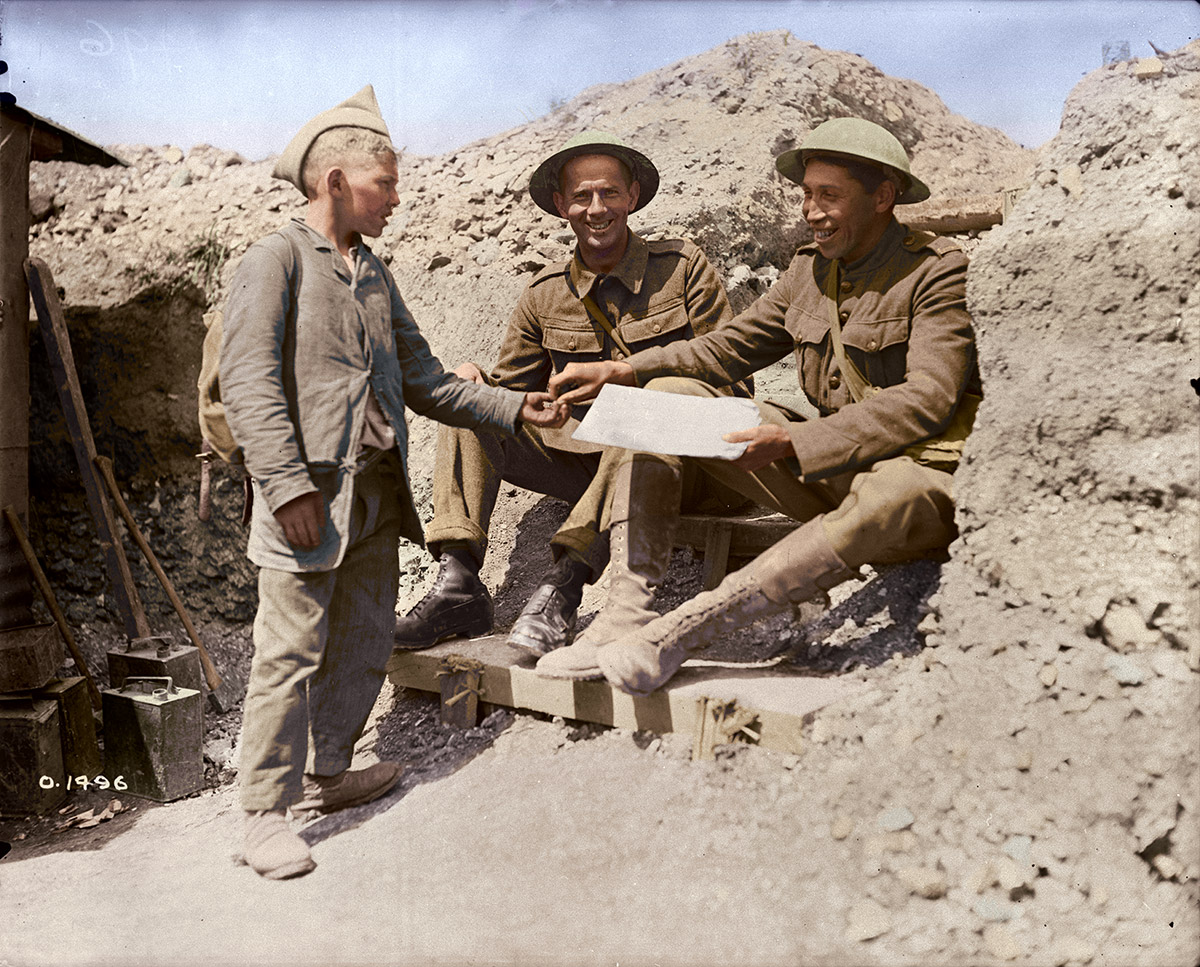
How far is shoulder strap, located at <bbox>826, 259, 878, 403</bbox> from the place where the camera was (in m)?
3.20

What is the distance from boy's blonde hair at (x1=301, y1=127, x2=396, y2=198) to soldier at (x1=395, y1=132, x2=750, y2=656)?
90cm

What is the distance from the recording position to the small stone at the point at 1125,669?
7.93 ft

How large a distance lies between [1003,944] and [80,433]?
4996 mm

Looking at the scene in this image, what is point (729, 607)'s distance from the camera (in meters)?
2.97

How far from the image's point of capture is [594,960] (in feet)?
7.68

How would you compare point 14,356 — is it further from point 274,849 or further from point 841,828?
point 841,828

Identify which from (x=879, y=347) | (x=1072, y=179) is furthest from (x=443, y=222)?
(x=1072, y=179)

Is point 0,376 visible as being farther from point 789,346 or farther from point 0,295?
point 789,346

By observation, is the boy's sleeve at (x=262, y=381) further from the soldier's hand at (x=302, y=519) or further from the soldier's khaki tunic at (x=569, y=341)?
the soldier's khaki tunic at (x=569, y=341)

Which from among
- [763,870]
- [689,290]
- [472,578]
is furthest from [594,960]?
[689,290]

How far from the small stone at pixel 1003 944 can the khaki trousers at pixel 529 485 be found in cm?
175

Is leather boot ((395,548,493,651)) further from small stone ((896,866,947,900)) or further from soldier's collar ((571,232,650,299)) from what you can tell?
small stone ((896,866,947,900))

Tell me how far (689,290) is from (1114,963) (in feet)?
8.71

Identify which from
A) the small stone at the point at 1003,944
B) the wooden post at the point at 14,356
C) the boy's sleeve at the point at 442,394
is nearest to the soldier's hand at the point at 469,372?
the boy's sleeve at the point at 442,394
